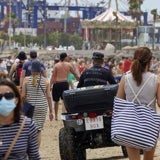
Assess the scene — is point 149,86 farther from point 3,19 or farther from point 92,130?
point 3,19

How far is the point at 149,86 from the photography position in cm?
709

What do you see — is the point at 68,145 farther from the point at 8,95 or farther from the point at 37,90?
the point at 8,95

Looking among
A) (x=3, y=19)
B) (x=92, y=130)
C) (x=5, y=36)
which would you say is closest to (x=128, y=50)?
(x=5, y=36)

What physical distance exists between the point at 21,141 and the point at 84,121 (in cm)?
484

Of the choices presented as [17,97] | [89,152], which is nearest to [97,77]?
[89,152]

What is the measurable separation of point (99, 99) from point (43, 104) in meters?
1.00

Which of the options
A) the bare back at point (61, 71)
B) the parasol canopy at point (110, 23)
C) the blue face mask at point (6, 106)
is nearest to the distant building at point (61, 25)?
the parasol canopy at point (110, 23)

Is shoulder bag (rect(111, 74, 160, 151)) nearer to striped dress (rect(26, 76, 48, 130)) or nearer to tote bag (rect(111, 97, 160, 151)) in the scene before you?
tote bag (rect(111, 97, 160, 151))

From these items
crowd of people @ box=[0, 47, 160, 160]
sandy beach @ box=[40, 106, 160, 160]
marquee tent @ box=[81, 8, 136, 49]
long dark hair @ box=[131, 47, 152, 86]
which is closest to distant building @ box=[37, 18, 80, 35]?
marquee tent @ box=[81, 8, 136, 49]

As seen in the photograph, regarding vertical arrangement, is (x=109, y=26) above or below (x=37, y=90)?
below

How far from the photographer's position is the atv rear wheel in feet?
32.3

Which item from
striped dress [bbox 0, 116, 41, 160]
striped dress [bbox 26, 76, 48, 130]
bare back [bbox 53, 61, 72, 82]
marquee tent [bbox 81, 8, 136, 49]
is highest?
striped dress [bbox 0, 116, 41, 160]

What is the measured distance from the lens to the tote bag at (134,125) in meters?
6.84

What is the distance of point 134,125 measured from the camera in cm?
686
